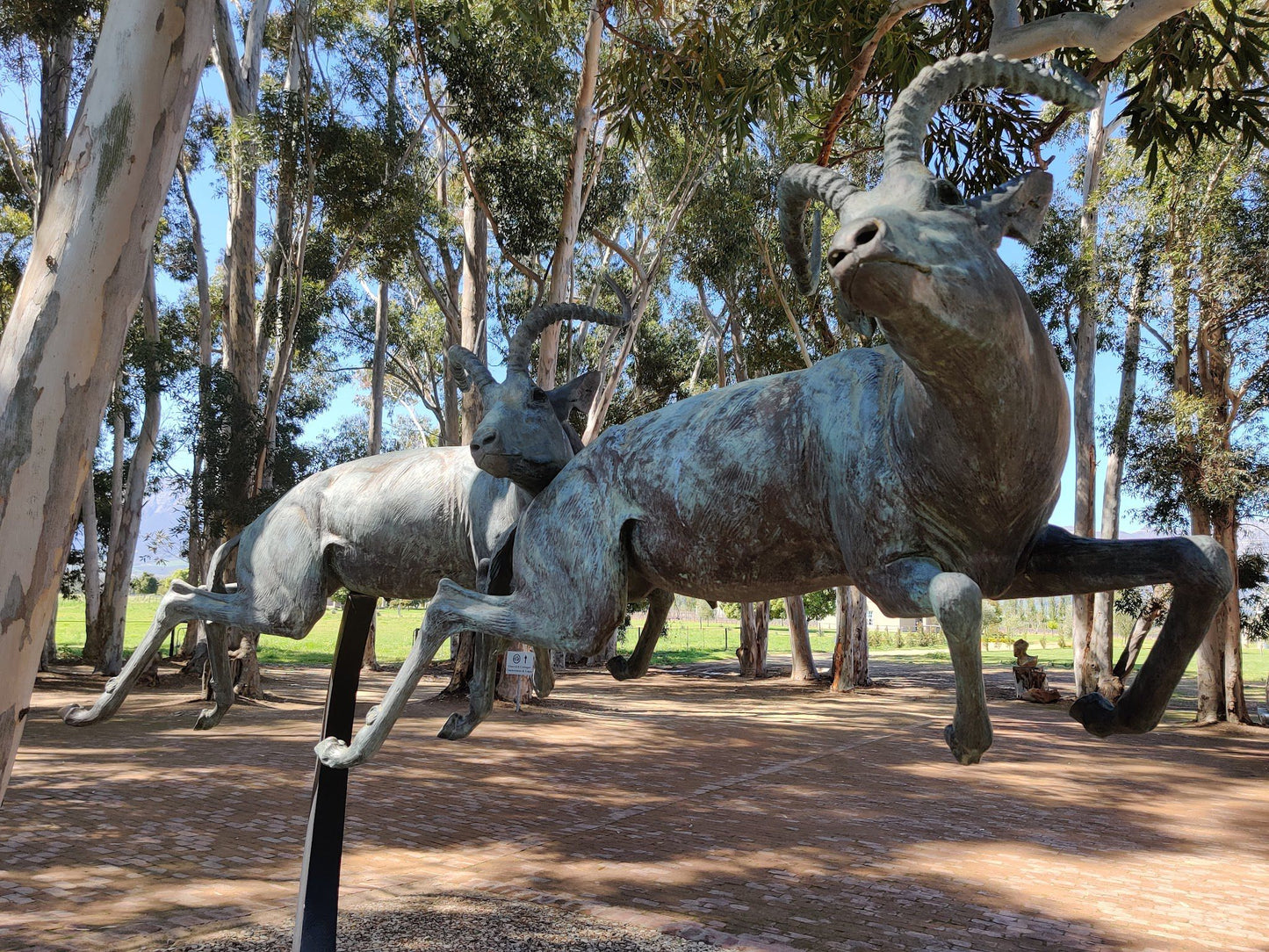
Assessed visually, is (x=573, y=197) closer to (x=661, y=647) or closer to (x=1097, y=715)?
(x=1097, y=715)

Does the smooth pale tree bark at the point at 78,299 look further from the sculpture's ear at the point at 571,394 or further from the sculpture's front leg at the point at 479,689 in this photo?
the sculpture's ear at the point at 571,394

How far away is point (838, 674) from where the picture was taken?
22.1 m

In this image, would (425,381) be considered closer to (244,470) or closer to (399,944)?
(244,470)

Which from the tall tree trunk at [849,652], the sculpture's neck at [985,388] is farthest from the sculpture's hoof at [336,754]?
the tall tree trunk at [849,652]

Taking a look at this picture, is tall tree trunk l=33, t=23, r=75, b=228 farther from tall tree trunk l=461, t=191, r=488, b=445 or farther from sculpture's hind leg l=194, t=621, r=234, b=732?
sculpture's hind leg l=194, t=621, r=234, b=732

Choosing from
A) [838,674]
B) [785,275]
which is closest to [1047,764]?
[838,674]

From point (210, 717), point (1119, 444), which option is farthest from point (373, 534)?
point (1119, 444)

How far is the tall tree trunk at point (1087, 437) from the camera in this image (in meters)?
18.0

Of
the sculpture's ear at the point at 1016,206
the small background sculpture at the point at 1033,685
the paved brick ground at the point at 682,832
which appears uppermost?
the sculpture's ear at the point at 1016,206

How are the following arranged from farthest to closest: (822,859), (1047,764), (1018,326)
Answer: (1047,764) < (822,859) < (1018,326)

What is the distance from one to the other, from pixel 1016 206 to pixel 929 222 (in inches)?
10.7

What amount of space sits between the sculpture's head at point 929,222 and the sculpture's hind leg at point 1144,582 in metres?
0.80

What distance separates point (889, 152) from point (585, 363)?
76.6ft

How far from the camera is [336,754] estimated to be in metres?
3.39
